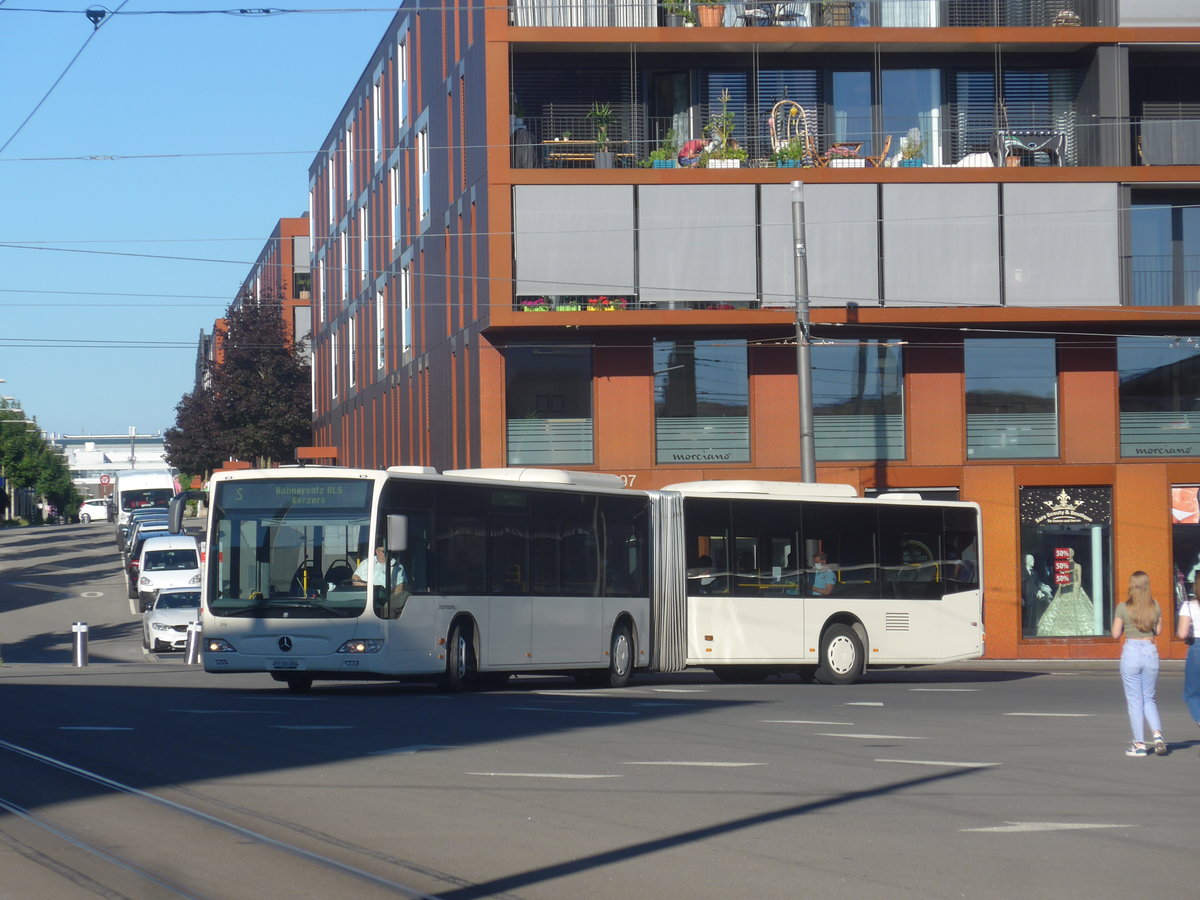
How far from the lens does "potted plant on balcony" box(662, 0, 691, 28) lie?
1353 inches

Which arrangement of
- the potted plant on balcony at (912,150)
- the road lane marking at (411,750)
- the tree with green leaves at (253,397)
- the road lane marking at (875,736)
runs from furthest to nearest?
the tree with green leaves at (253,397) → the potted plant on balcony at (912,150) → the road lane marking at (875,736) → the road lane marking at (411,750)

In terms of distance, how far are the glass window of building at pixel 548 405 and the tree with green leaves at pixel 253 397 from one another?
39.7m

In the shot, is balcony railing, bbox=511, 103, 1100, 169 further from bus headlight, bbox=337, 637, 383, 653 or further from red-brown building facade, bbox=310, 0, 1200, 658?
bus headlight, bbox=337, 637, 383, 653

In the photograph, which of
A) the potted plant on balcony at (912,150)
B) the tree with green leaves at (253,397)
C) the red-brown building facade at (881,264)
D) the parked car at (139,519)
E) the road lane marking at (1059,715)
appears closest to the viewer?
the road lane marking at (1059,715)

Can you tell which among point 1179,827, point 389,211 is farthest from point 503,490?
point 389,211

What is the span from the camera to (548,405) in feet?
112

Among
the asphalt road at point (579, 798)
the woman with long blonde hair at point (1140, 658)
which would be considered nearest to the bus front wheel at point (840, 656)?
the asphalt road at point (579, 798)

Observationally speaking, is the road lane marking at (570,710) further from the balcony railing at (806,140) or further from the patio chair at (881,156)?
the patio chair at (881,156)

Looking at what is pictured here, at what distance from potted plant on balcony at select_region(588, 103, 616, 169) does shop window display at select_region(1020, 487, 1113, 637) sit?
11359mm

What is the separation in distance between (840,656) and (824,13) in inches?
638

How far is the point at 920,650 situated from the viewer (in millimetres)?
25000

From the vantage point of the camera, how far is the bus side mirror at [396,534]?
19.0 metres

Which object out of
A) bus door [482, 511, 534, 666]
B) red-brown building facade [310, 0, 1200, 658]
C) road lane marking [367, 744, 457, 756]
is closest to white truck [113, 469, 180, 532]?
red-brown building facade [310, 0, 1200, 658]

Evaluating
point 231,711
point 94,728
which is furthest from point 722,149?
point 94,728
